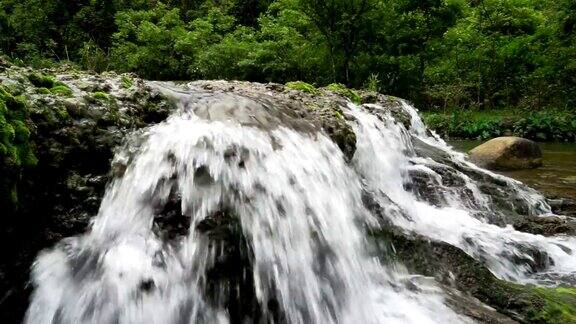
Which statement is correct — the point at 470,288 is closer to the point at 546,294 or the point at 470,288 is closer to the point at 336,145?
the point at 546,294

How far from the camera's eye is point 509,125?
1296 cm

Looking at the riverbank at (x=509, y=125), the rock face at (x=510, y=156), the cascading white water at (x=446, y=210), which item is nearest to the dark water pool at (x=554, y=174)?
the rock face at (x=510, y=156)

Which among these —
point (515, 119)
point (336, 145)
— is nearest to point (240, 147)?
point (336, 145)

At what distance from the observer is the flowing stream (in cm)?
245

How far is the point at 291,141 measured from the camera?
3859 mm

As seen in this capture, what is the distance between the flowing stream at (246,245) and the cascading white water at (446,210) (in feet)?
0.09

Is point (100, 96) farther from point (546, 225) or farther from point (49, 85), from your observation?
point (546, 225)

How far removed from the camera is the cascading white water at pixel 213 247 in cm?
243

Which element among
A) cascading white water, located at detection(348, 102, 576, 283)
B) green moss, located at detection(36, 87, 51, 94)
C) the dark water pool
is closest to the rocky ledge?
green moss, located at detection(36, 87, 51, 94)

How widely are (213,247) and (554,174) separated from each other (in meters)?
7.30

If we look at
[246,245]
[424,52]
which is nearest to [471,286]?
[246,245]

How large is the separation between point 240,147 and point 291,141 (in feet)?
2.09

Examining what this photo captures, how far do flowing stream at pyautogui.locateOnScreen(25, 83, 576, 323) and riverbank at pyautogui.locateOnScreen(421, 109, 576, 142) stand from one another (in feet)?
30.3

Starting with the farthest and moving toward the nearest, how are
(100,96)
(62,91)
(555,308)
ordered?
(100,96)
(62,91)
(555,308)
